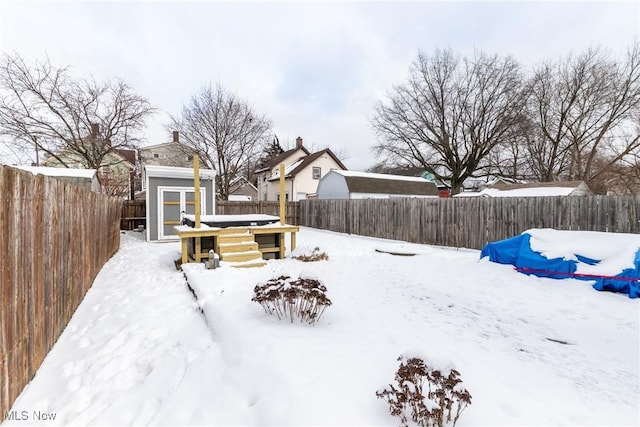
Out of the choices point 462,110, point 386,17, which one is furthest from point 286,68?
point 462,110

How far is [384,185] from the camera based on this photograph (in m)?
19.7

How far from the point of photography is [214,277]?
539 cm

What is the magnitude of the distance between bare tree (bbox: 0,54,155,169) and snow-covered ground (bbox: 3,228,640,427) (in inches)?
615

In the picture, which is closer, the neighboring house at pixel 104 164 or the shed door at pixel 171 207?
the shed door at pixel 171 207

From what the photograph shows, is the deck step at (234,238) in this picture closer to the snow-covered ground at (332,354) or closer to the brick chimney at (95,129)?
the snow-covered ground at (332,354)

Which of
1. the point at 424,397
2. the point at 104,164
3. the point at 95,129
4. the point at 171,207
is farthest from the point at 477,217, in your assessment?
the point at 104,164

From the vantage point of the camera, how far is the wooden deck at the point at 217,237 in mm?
6629

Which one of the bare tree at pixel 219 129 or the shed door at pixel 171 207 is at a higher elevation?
the bare tree at pixel 219 129

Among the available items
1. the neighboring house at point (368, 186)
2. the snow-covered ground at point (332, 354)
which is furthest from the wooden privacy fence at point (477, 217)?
the neighboring house at point (368, 186)

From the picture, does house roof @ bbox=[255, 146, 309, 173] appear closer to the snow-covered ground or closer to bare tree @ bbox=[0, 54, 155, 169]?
bare tree @ bbox=[0, 54, 155, 169]

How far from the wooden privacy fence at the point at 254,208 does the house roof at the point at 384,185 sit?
3.81 metres

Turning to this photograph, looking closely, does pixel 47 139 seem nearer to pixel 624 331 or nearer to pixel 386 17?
pixel 386 17

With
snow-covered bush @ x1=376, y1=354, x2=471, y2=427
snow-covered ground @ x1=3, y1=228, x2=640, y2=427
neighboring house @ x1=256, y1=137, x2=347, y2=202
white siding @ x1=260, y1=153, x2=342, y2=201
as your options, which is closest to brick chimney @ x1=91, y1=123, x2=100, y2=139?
neighboring house @ x1=256, y1=137, x2=347, y2=202

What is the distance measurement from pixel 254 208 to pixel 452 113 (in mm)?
15805
